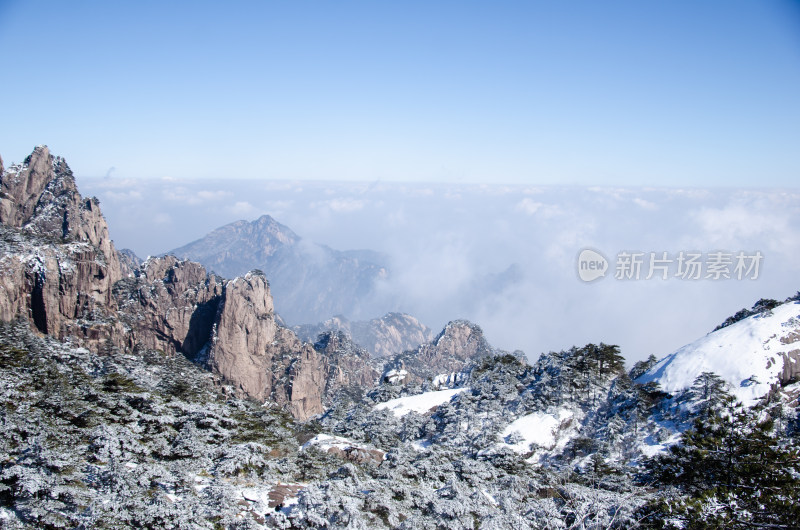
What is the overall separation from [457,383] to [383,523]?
81.3m

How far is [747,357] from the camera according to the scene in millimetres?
58469

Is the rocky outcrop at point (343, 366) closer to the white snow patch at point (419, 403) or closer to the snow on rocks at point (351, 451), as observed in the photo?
the white snow patch at point (419, 403)

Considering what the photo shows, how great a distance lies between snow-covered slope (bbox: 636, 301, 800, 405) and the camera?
182ft

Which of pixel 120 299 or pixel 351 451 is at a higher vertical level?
pixel 351 451

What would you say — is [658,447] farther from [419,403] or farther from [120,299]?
[120,299]

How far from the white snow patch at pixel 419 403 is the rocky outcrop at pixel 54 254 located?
67886 mm

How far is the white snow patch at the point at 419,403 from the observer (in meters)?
80.4

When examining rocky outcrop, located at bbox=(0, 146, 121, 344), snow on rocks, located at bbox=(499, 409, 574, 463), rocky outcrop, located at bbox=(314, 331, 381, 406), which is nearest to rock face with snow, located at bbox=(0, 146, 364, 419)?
rocky outcrop, located at bbox=(0, 146, 121, 344)

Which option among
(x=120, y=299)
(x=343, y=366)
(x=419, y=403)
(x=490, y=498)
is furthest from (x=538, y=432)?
(x=343, y=366)

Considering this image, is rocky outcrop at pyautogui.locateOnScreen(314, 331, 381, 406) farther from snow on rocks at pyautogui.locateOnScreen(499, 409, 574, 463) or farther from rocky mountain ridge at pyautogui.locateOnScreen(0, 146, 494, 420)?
snow on rocks at pyautogui.locateOnScreen(499, 409, 574, 463)

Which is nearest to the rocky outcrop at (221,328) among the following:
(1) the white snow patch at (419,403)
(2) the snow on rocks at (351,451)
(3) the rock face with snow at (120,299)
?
(3) the rock face with snow at (120,299)

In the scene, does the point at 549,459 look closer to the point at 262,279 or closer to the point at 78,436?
the point at 78,436

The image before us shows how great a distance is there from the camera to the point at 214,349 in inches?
4700

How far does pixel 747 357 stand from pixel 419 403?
50.6m
